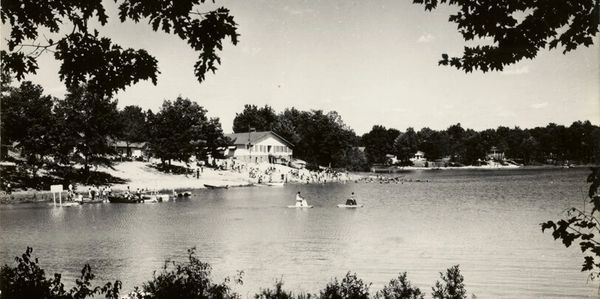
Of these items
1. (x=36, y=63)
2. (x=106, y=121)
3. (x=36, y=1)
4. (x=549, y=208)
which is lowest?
(x=549, y=208)

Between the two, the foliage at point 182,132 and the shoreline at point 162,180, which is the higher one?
the foliage at point 182,132

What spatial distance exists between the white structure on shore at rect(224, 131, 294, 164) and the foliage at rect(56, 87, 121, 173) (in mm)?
47315

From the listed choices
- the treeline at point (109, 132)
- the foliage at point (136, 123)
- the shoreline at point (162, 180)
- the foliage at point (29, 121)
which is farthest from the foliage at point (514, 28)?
the foliage at point (136, 123)

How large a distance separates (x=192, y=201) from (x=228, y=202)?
442 cm

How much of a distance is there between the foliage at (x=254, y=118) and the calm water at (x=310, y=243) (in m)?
109

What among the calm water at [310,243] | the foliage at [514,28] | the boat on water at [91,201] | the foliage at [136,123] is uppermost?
the foliage at [136,123]

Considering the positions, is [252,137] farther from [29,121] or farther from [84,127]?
[29,121]

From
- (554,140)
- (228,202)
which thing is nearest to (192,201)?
(228,202)

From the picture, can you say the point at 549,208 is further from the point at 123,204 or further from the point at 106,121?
the point at 106,121

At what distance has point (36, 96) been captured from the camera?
5994cm

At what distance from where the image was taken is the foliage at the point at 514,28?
782 cm

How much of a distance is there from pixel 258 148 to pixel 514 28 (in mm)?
107941

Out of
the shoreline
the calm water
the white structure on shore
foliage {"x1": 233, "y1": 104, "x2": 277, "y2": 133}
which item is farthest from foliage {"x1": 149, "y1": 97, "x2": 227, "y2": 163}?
foliage {"x1": 233, "y1": 104, "x2": 277, "y2": 133}

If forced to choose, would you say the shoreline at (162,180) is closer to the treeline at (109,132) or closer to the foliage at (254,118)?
the treeline at (109,132)
